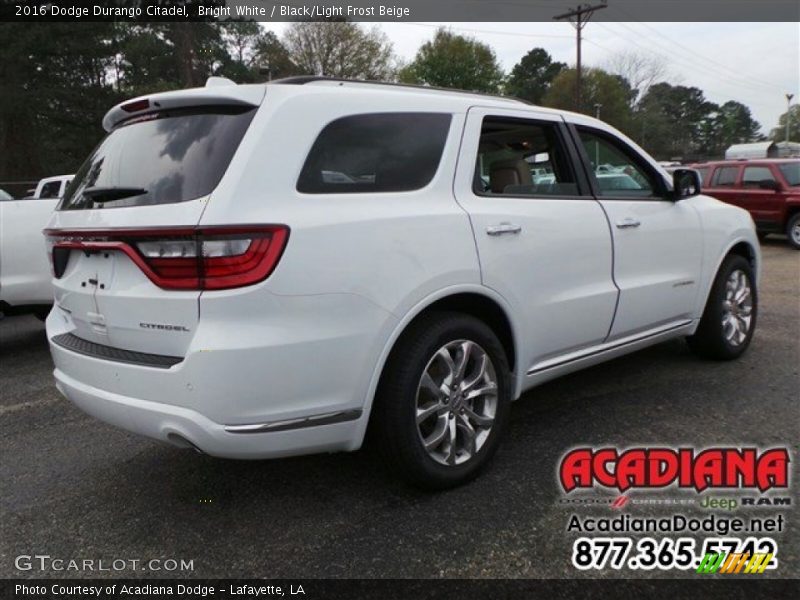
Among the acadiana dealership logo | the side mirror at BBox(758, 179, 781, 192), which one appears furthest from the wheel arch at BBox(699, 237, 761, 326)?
the side mirror at BBox(758, 179, 781, 192)

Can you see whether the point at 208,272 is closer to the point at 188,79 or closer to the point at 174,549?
the point at 174,549

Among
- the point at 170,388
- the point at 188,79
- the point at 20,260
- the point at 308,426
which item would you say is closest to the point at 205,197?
the point at 170,388

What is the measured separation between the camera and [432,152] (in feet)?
9.20

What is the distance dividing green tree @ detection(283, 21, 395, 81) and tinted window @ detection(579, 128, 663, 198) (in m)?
44.5

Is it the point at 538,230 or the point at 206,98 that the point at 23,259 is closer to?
the point at 206,98

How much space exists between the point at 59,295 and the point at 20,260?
9.48 ft

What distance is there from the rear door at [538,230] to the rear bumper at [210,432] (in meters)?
0.99

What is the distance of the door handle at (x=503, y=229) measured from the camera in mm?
2844

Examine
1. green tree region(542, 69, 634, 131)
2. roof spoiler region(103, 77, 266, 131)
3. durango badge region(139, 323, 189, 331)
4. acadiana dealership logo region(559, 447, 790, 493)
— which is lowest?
acadiana dealership logo region(559, 447, 790, 493)

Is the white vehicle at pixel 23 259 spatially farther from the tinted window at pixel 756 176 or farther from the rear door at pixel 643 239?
the tinted window at pixel 756 176

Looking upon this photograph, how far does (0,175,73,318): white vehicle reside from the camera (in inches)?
205

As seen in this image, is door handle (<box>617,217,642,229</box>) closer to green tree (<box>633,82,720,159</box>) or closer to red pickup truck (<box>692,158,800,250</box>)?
red pickup truck (<box>692,158,800,250</box>)

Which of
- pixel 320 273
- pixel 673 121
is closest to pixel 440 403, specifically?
pixel 320 273

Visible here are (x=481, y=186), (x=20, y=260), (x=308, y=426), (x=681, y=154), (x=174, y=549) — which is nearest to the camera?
(x=308, y=426)
